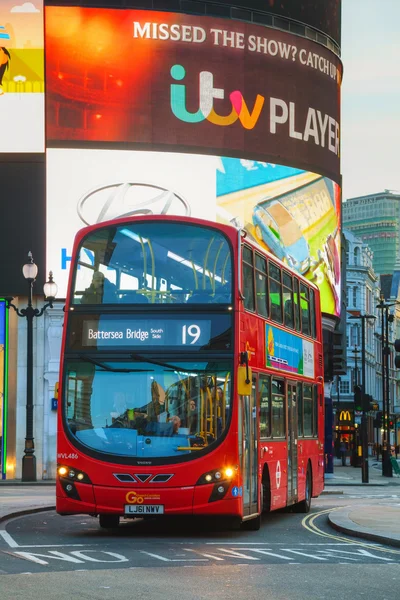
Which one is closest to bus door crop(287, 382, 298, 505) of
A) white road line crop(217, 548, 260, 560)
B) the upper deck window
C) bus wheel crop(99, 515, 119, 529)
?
bus wheel crop(99, 515, 119, 529)

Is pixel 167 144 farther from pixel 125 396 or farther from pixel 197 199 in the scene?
pixel 125 396

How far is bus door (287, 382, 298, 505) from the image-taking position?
25188 mm

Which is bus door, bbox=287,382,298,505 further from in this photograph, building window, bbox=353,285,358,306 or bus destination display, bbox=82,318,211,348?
building window, bbox=353,285,358,306

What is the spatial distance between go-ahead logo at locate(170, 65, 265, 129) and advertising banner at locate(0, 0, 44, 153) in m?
4.98

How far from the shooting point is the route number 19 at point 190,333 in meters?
20.1

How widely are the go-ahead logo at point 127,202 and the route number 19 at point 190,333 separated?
88.7 ft

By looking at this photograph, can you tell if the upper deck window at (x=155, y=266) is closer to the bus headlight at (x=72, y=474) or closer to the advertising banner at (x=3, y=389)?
the bus headlight at (x=72, y=474)

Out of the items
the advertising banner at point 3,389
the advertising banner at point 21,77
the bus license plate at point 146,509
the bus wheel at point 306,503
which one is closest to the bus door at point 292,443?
the bus wheel at point 306,503

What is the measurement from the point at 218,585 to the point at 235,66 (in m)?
37.5

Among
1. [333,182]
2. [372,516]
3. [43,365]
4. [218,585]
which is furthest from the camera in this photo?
[333,182]

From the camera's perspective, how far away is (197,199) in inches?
1902

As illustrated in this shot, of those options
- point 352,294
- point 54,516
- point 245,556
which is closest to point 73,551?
point 245,556

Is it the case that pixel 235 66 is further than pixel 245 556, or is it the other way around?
pixel 235 66

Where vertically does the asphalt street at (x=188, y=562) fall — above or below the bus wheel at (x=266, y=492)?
below
